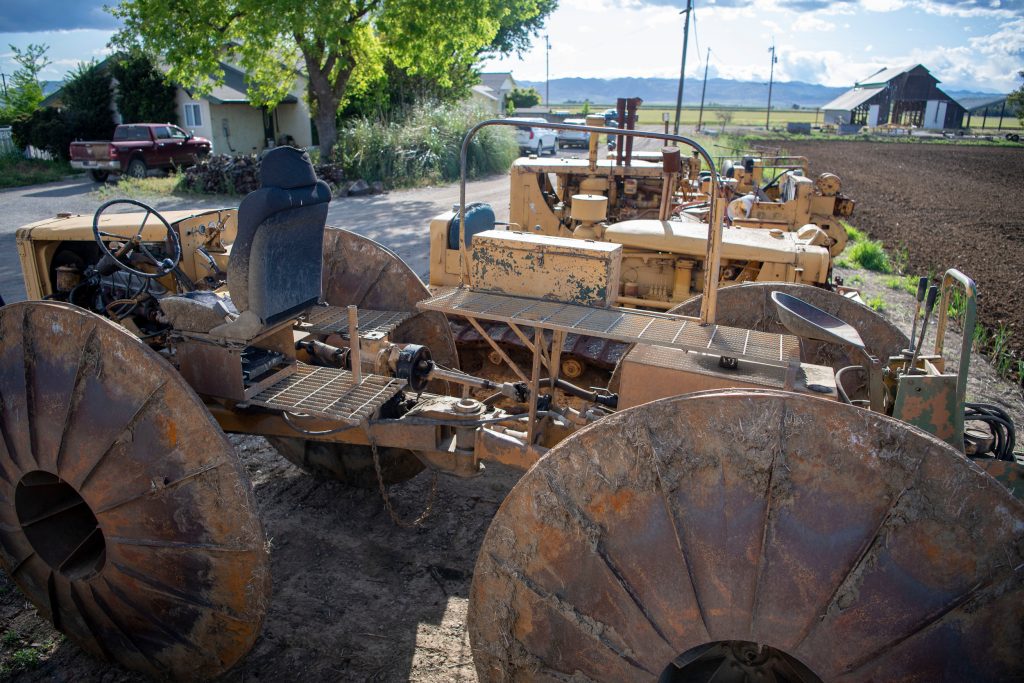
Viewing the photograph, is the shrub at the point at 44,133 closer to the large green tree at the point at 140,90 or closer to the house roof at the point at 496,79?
the large green tree at the point at 140,90

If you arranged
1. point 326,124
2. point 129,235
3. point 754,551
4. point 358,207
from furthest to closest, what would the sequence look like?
point 326,124, point 358,207, point 129,235, point 754,551

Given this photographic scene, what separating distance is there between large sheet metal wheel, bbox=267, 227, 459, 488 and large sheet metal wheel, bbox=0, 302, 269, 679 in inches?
65.8

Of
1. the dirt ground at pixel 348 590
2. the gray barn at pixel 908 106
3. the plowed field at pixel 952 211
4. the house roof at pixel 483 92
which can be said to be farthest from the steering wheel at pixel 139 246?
the gray barn at pixel 908 106

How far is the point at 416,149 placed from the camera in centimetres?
2273

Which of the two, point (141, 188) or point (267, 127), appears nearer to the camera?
point (141, 188)

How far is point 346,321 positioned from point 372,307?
0.45 metres

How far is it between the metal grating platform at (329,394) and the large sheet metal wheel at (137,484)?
64 cm

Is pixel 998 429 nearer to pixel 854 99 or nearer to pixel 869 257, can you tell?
pixel 869 257

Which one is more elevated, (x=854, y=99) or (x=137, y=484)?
(x=854, y=99)

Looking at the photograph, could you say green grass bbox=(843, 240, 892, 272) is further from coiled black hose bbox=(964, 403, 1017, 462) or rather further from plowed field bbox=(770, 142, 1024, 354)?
coiled black hose bbox=(964, 403, 1017, 462)

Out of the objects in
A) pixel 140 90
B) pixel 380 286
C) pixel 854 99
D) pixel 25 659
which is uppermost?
pixel 854 99

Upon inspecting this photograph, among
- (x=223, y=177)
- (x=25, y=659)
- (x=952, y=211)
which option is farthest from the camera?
(x=952, y=211)

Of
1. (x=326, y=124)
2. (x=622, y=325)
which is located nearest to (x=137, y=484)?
(x=622, y=325)

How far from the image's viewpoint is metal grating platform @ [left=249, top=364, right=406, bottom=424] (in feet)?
11.6
